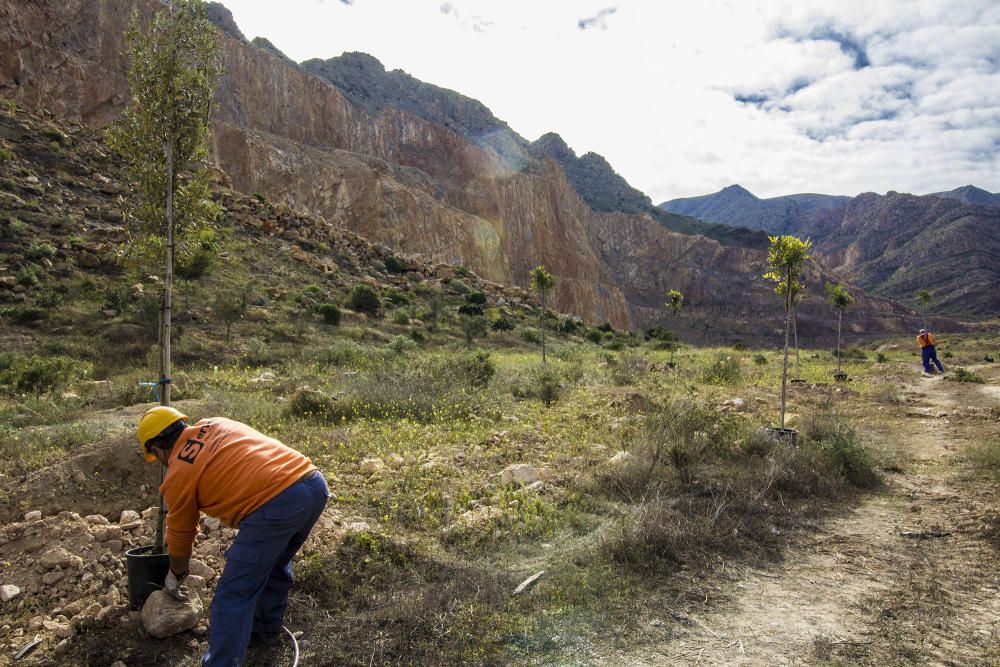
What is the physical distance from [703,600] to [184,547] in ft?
11.0

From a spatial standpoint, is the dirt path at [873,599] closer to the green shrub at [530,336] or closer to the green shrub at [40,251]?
the green shrub at [40,251]

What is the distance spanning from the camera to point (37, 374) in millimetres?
9305

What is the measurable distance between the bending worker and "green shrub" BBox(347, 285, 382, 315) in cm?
1815

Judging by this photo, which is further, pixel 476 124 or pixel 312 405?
pixel 476 124

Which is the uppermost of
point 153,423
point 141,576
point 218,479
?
point 153,423

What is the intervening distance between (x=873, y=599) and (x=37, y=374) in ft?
39.9

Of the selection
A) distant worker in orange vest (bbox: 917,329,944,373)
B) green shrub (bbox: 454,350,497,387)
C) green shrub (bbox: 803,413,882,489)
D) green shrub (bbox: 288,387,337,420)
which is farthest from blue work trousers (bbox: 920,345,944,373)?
green shrub (bbox: 288,387,337,420)

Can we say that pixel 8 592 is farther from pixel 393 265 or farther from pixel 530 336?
pixel 393 265

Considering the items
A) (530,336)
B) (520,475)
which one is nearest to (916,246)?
(530,336)

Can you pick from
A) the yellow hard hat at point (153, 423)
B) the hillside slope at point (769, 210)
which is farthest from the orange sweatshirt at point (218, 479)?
the hillside slope at point (769, 210)

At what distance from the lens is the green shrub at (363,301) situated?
21000mm

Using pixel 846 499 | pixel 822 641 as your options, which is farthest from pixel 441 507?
pixel 846 499

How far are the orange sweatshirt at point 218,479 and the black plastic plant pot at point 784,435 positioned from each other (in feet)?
20.4

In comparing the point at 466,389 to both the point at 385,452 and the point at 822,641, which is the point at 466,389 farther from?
the point at 822,641
